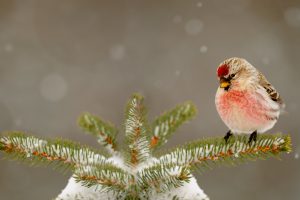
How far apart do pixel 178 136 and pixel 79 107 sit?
3.97 feet

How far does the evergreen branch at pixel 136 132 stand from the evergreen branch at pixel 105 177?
112 mm

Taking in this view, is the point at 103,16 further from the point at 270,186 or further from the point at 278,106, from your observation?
the point at 278,106

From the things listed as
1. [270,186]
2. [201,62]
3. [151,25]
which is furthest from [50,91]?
[270,186]

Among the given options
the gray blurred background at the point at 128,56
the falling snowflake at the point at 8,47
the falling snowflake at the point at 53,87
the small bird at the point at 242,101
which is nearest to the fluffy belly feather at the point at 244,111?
the small bird at the point at 242,101

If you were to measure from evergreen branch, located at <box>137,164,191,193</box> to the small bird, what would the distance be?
1.39ft

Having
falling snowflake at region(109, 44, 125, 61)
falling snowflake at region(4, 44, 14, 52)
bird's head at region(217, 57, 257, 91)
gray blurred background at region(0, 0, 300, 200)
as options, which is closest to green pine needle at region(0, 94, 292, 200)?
bird's head at region(217, 57, 257, 91)

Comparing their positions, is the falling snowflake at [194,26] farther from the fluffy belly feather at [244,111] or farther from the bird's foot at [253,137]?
the bird's foot at [253,137]

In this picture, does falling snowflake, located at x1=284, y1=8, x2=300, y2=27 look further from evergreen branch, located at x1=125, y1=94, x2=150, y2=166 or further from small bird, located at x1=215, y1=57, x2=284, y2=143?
evergreen branch, located at x1=125, y1=94, x2=150, y2=166

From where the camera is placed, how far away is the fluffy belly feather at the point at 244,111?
1809mm

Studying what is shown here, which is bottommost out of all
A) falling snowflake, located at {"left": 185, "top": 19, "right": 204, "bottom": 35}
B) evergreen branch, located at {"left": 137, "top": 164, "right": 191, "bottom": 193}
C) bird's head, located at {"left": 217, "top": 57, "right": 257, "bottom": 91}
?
evergreen branch, located at {"left": 137, "top": 164, "right": 191, "bottom": 193}

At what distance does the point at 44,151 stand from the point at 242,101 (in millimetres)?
809

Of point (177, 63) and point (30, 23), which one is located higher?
point (30, 23)

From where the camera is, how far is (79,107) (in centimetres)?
535

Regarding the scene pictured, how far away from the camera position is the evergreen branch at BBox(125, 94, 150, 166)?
1616 mm
